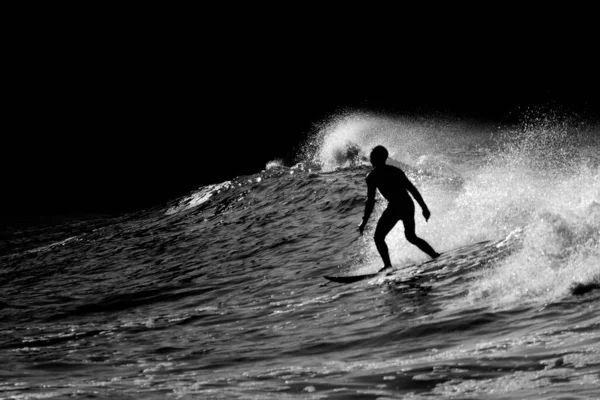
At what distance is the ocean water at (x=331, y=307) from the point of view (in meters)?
6.89

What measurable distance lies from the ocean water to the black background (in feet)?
147

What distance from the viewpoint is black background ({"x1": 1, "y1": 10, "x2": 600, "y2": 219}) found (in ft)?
223

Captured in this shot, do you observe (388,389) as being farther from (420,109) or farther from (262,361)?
(420,109)

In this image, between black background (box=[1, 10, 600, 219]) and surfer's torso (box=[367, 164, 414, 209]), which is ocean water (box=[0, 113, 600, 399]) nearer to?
surfer's torso (box=[367, 164, 414, 209])

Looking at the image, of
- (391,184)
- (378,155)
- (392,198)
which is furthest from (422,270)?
(378,155)

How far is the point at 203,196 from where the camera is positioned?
96.0 feet

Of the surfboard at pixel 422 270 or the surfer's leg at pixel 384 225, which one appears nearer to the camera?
the surfboard at pixel 422 270

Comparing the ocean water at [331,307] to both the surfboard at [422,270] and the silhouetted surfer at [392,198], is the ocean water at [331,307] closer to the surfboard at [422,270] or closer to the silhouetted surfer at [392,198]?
the surfboard at [422,270]

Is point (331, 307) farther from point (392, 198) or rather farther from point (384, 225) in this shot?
point (392, 198)

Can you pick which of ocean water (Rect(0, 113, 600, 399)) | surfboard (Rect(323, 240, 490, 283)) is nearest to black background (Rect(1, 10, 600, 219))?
ocean water (Rect(0, 113, 600, 399))

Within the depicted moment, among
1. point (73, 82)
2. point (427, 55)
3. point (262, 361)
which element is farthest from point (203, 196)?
point (427, 55)

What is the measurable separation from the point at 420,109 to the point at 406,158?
148ft

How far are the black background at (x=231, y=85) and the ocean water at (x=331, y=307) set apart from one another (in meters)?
44.9

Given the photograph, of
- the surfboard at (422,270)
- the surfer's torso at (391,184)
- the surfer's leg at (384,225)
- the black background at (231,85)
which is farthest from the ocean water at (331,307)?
the black background at (231,85)
